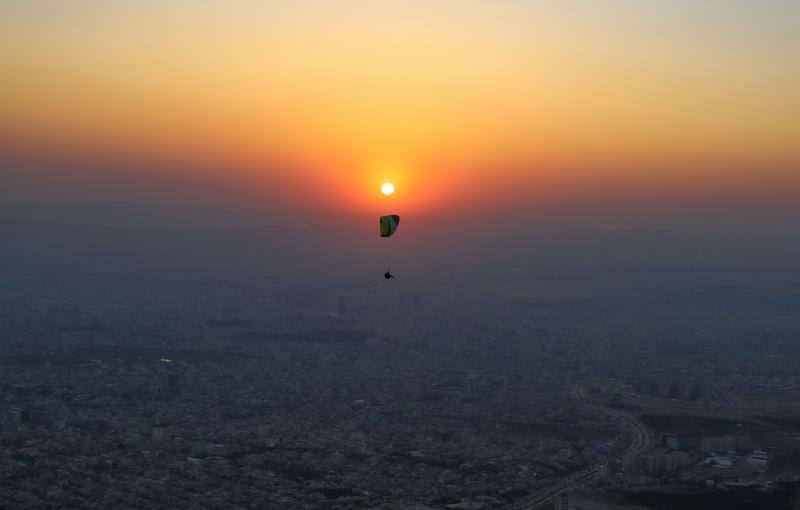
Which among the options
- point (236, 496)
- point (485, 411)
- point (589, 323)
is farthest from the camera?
point (589, 323)

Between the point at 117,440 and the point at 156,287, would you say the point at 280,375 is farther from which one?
the point at 156,287

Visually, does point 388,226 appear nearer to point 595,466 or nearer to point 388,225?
point 388,225

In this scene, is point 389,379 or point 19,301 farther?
point 19,301

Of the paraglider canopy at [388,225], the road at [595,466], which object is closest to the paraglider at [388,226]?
the paraglider canopy at [388,225]

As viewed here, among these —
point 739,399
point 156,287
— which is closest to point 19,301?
point 156,287

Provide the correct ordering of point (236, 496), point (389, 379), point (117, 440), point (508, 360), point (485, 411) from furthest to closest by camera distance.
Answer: point (508, 360) < point (389, 379) < point (485, 411) < point (117, 440) < point (236, 496)

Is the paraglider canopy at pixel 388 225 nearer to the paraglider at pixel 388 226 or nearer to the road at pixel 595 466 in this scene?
the paraglider at pixel 388 226

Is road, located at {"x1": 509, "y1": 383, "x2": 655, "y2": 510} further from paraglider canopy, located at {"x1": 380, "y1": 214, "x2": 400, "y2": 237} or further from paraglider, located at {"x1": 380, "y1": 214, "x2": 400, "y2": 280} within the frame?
paraglider canopy, located at {"x1": 380, "y1": 214, "x2": 400, "y2": 237}

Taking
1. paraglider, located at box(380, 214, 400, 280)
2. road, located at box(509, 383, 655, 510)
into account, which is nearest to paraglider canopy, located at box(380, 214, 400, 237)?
paraglider, located at box(380, 214, 400, 280)
